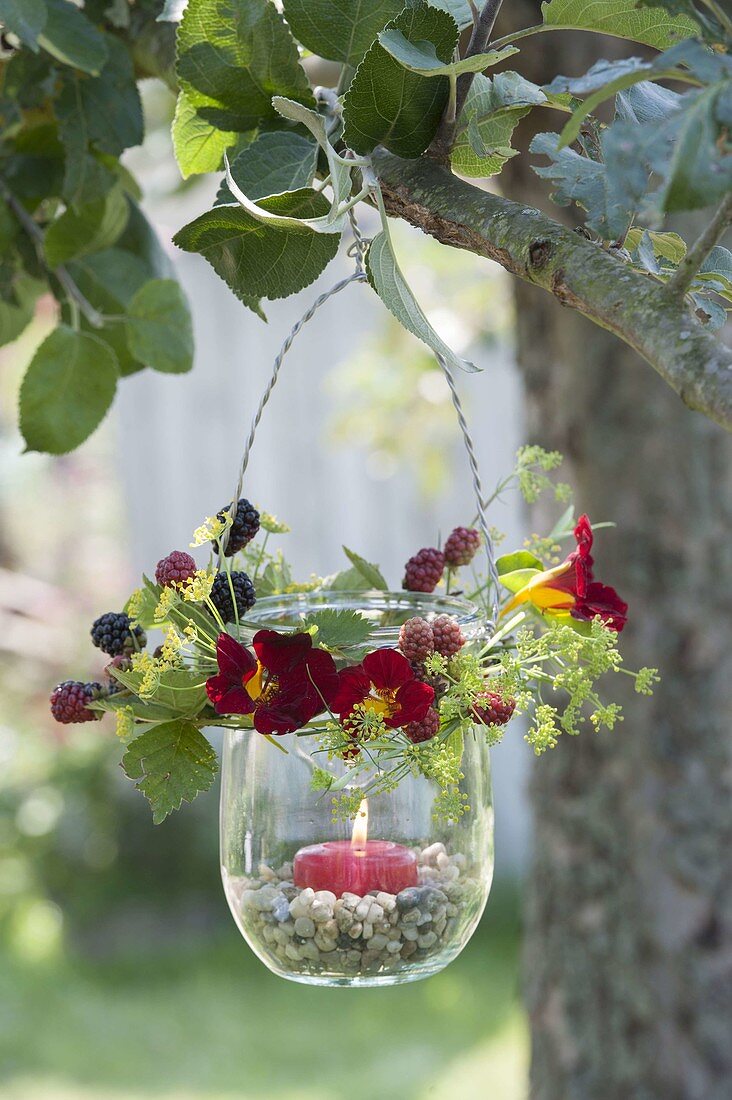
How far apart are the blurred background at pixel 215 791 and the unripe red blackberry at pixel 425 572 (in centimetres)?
107

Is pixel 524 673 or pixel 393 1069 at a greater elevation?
pixel 524 673

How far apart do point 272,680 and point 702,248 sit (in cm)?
28

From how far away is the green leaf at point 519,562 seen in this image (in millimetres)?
738

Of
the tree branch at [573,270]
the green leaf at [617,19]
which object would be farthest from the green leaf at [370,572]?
the green leaf at [617,19]

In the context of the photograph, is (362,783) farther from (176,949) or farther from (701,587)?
(176,949)

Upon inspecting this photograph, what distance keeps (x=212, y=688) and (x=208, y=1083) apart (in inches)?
93.4

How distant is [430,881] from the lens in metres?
0.64

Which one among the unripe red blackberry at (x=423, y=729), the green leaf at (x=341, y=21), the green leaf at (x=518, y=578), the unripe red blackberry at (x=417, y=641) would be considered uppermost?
the green leaf at (x=341, y=21)

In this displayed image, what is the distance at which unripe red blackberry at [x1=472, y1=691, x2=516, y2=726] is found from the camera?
604 mm

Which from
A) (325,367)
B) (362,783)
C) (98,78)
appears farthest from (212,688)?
(325,367)

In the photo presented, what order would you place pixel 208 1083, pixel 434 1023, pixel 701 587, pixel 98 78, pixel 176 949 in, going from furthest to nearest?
1. pixel 176 949
2. pixel 434 1023
3. pixel 208 1083
4. pixel 701 587
5. pixel 98 78

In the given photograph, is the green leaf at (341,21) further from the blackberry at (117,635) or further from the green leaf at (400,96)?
the blackberry at (117,635)

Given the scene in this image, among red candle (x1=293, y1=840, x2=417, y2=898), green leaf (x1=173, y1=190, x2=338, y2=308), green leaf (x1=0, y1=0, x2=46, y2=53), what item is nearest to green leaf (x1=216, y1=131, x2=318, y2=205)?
green leaf (x1=173, y1=190, x2=338, y2=308)

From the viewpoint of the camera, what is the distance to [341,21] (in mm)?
634
